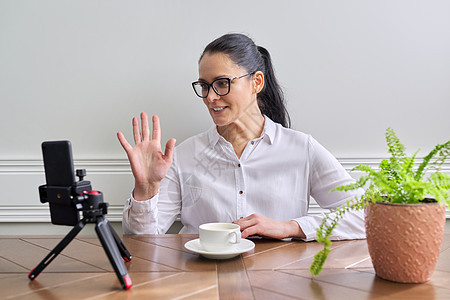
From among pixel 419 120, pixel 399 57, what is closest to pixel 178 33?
pixel 399 57

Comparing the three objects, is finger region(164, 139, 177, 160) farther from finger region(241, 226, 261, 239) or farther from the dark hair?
the dark hair

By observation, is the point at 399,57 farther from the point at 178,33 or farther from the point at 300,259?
the point at 300,259

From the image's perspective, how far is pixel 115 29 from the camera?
1.87 metres

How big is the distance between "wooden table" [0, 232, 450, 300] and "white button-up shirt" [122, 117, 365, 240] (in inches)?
18.0

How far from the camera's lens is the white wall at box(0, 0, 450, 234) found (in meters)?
1.87

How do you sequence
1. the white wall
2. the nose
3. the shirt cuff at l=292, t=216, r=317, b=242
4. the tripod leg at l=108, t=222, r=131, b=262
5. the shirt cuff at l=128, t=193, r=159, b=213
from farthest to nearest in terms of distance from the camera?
the white wall < the nose < the shirt cuff at l=128, t=193, r=159, b=213 < the shirt cuff at l=292, t=216, r=317, b=242 < the tripod leg at l=108, t=222, r=131, b=262

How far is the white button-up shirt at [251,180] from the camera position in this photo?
165 centimetres

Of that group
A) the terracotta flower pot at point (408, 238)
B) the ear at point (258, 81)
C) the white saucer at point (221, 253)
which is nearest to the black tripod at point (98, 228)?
the white saucer at point (221, 253)

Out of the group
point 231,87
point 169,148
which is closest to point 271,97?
point 231,87

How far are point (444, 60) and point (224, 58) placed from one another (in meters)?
1.04

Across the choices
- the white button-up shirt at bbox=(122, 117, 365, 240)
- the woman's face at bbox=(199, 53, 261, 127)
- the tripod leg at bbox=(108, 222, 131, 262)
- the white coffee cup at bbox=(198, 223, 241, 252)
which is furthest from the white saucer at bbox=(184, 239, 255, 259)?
the woman's face at bbox=(199, 53, 261, 127)

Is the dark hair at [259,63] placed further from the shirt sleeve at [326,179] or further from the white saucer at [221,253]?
the white saucer at [221,253]

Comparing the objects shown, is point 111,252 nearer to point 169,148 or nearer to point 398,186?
point 169,148

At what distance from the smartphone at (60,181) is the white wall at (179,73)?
3.22 feet
